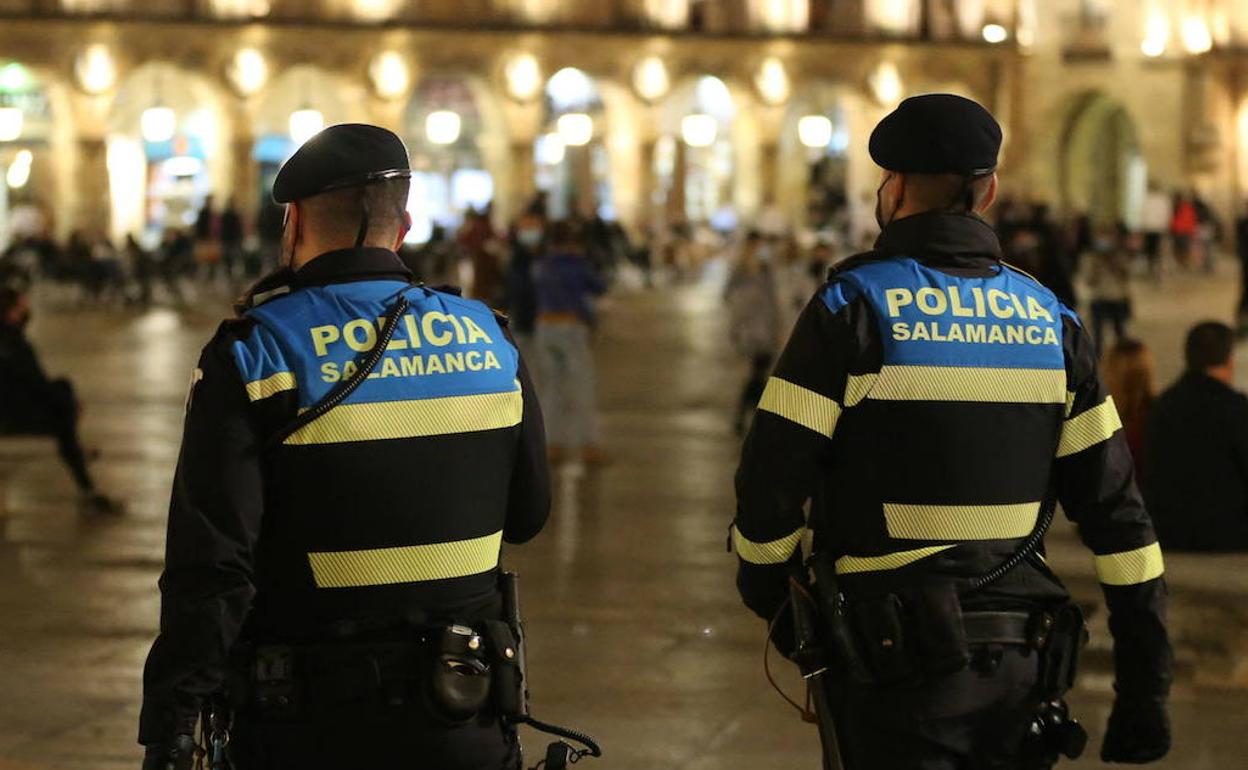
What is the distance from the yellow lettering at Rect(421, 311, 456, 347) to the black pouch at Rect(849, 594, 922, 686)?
2.69 feet

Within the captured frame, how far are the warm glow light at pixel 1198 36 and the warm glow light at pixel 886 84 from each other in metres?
6.67

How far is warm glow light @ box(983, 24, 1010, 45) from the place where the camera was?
51.7 meters

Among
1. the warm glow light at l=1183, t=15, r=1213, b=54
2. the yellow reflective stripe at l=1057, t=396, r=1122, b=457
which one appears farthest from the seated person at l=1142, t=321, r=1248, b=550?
the warm glow light at l=1183, t=15, r=1213, b=54

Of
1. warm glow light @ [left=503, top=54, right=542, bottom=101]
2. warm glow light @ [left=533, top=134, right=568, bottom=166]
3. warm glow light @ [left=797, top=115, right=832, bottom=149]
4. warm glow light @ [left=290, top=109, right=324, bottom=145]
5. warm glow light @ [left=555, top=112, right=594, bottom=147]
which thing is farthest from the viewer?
warm glow light @ [left=797, top=115, right=832, bottom=149]

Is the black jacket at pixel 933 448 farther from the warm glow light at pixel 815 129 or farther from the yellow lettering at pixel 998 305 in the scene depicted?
the warm glow light at pixel 815 129

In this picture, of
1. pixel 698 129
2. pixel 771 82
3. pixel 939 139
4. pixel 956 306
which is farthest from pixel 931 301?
pixel 771 82

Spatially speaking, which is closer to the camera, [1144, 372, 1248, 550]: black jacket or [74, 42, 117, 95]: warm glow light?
[1144, 372, 1248, 550]: black jacket

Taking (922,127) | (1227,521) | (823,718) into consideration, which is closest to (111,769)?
(823,718)

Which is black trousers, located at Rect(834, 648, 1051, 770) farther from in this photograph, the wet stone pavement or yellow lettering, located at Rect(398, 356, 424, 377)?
the wet stone pavement

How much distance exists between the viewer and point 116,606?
913 centimetres

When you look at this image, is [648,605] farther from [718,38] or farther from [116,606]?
[718,38]

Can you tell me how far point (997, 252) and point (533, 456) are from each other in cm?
91

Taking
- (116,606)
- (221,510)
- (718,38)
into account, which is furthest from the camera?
(718,38)

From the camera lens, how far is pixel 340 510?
358cm
